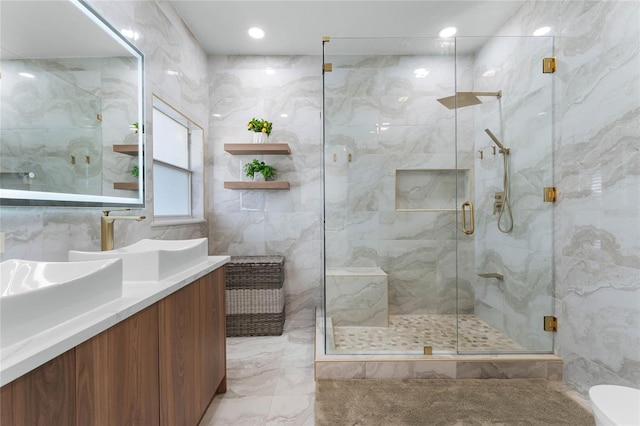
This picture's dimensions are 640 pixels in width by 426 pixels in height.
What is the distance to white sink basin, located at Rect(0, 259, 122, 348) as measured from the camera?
65 cm

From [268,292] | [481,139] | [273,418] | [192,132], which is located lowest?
[273,418]

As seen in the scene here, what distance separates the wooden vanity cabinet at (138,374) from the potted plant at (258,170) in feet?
5.23

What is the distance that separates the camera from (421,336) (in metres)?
2.28

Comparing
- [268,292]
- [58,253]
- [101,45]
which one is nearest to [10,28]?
[101,45]

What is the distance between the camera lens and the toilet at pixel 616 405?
0.91m

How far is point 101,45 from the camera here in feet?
5.26

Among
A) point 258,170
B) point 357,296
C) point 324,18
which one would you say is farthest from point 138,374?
point 324,18

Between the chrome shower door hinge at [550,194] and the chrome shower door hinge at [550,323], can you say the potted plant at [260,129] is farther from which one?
the chrome shower door hinge at [550,323]

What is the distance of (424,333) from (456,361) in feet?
0.88

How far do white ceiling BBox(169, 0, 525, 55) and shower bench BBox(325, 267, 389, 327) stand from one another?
83.9 inches

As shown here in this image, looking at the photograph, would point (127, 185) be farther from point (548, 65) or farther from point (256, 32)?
point (548, 65)

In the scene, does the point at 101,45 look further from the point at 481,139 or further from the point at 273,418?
the point at 481,139

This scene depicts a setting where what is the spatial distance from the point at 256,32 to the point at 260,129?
2.85ft

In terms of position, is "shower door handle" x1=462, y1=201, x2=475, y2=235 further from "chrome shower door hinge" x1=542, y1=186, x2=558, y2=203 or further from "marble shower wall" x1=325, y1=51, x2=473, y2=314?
"chrome shower door hinge" x1=542, y1=186, x2=558, y2=203
